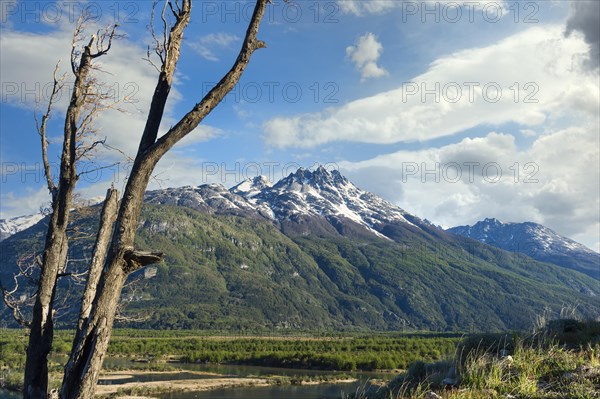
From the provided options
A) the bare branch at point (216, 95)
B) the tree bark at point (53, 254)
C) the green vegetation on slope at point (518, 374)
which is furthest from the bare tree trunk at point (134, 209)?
the green vegetation on slope at point (518, 374)

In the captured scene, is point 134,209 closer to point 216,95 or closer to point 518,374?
point 216,95

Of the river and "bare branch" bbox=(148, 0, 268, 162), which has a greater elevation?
"bare branch" bbox=(148, 0, 268, 162)

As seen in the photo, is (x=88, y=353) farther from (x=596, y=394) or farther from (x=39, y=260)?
(x=596, y=394)

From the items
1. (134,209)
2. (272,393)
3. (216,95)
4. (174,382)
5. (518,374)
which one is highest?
(216,95)

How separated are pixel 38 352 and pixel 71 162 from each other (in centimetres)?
317

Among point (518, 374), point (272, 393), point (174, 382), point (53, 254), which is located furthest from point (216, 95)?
point (174, 382)

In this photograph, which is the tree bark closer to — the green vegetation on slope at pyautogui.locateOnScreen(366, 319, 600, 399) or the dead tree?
the dead tree

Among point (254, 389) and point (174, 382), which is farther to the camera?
point (174, 382)

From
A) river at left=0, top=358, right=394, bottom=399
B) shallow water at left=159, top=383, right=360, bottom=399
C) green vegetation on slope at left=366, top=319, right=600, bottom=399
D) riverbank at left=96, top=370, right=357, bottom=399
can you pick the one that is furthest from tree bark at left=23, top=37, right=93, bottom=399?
shallow water at left=159, top=383, right=360, bottom=399

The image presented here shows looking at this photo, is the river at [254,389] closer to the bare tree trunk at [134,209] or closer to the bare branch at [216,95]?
the bare tree trunk at [134,209]

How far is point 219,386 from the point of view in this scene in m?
64.9

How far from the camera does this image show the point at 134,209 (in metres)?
6.44

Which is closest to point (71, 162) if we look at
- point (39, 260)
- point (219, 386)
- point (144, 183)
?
point (39, 260)

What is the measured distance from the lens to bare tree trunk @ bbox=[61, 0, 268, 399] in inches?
235
